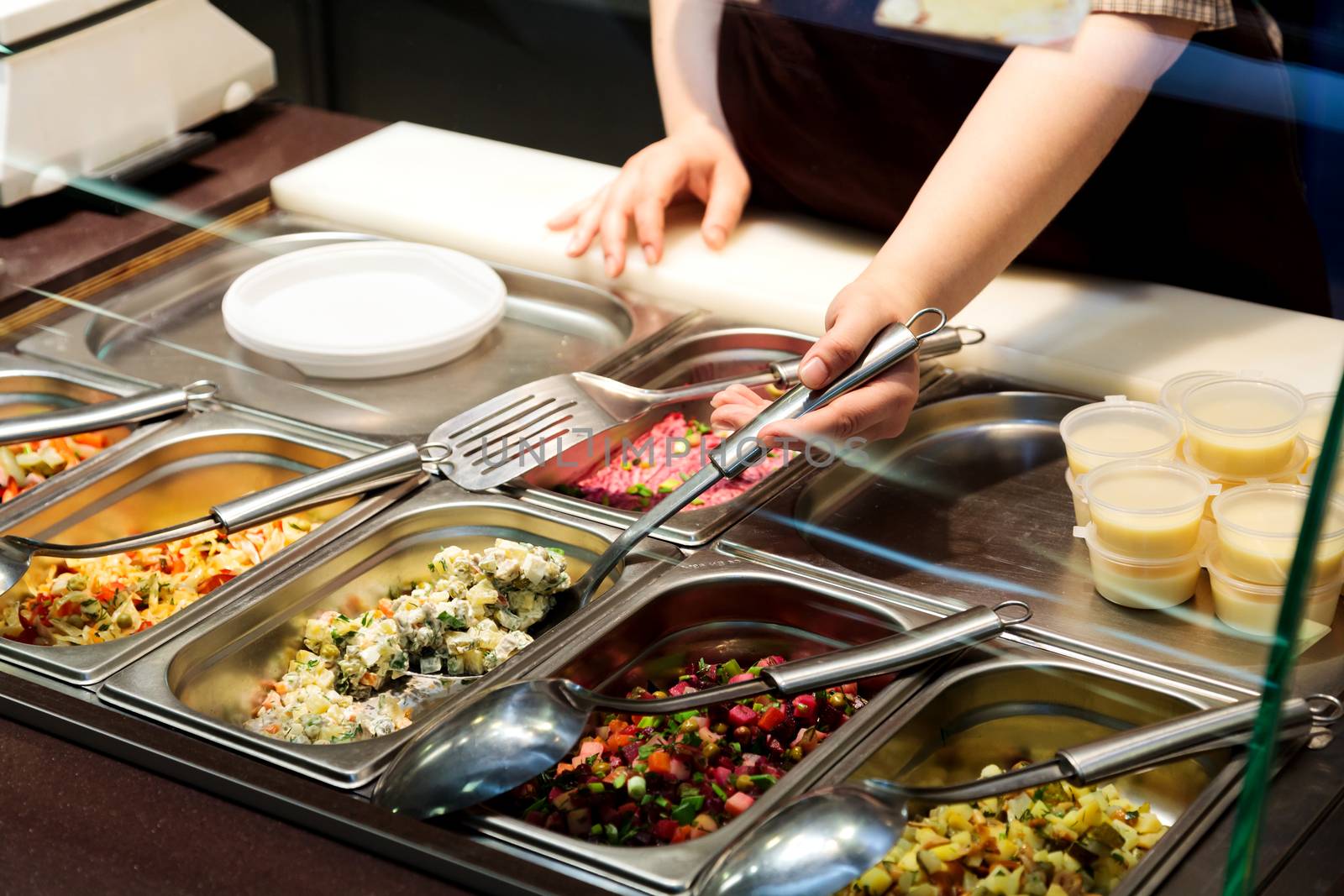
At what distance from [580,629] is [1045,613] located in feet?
0.93

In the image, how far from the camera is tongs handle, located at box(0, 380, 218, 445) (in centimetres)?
108

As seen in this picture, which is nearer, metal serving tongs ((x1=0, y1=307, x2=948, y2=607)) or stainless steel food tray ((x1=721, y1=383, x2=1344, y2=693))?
stainless steel food tray ((x1=721, y1=383, x2=1344, y2=693))

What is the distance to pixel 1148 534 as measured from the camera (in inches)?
32.6

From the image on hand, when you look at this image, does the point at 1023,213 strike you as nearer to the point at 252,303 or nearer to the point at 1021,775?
the point at 1021,775

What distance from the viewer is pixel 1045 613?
863mm

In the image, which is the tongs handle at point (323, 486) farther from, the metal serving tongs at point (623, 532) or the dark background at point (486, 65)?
the dark background at point (486, 65)

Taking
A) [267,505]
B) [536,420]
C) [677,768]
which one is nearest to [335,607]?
[267,505]

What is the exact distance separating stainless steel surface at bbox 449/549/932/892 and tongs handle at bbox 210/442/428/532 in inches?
9.2

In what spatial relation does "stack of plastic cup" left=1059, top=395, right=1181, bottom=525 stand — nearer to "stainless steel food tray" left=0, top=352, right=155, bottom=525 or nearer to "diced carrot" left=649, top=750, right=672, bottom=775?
"diced carrot" left=649, top=750, right=672, bottom=775

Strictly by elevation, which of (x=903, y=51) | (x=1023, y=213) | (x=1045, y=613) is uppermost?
(x=903, y=51)

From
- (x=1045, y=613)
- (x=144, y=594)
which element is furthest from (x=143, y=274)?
(x=1045, y=613)

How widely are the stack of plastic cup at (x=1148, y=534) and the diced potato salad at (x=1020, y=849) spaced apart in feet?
0.42

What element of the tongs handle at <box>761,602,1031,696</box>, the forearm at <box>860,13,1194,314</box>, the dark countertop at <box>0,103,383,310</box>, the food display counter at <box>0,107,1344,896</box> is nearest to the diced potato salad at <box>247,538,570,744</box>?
the food display counter at <box>0,107,1344,896</box>

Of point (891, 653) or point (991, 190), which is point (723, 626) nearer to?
point (891, 653)
